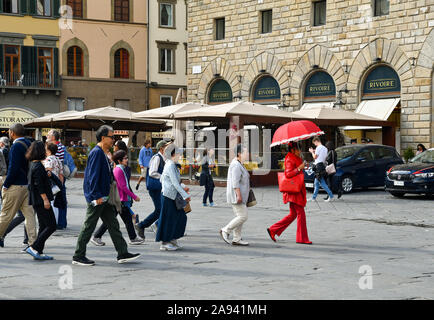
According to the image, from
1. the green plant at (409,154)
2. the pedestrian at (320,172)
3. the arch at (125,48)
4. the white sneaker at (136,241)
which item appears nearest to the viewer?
the white sneaker at (136,241)

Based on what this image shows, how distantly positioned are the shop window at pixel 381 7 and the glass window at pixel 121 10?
69.0 feet

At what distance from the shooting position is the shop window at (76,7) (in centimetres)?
4309

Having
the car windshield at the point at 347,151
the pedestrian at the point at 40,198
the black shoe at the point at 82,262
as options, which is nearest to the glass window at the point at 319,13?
the car windshield at the point at 347,151

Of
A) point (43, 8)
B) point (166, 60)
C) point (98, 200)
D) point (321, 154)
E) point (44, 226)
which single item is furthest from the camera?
point (166, 60)

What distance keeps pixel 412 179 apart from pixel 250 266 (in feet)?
36.6

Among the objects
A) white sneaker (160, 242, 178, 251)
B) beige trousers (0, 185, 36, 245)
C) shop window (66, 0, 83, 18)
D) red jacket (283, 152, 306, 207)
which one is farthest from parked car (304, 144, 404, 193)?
shop window (66, 0, 83, 18)

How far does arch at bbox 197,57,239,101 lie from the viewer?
33875mm

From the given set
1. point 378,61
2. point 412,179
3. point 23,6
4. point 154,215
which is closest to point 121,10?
point 23,6

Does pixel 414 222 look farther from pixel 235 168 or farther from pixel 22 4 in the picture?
pixel 22 4

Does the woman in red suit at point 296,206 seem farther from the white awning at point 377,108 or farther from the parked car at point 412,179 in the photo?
the white awning at point 377,108

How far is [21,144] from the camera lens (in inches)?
377

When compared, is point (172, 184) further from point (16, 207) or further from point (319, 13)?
point (319, 13)

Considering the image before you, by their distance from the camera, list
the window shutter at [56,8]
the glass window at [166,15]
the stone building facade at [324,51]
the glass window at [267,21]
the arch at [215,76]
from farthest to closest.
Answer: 1. the glass window at [166,15]
2. the window shutter at [56,8]
3. the arch at [215,76]
4. the glass window at [267,21]
5. the stone building facade at [324,51]

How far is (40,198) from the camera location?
9109mm
